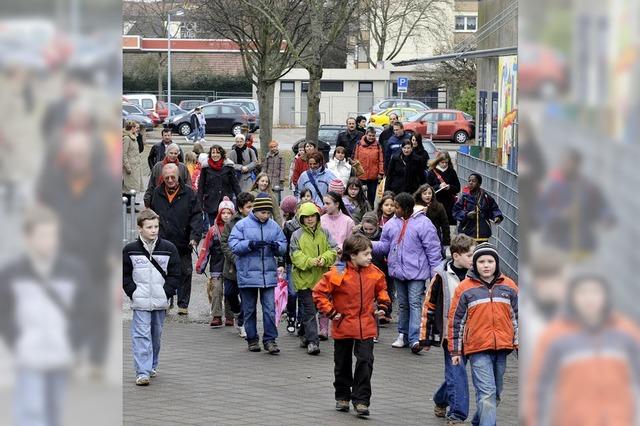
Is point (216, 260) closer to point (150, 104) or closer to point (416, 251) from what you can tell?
point (416, 251)

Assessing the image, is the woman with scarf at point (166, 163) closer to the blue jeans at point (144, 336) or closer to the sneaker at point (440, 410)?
the blue jeans at point (144, 336)

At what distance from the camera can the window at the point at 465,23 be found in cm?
9321

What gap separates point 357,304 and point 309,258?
7.21 ft

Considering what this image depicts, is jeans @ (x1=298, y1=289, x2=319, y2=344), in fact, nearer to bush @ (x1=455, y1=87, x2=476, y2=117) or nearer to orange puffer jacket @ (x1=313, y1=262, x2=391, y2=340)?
orange puffer jacket @ (x1=313, y1=262, x2=391, y2=340)

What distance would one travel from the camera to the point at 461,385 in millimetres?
9203

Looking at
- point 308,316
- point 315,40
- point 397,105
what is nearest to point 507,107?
point 315,40

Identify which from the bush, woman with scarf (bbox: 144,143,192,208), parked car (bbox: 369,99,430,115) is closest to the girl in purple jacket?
woman with scarf (bbox: 144,143,192,208)

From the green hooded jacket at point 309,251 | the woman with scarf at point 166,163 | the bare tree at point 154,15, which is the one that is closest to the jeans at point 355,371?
the green hooded jacket at point 309,251

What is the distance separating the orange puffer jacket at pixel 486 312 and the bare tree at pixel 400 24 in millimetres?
68967
